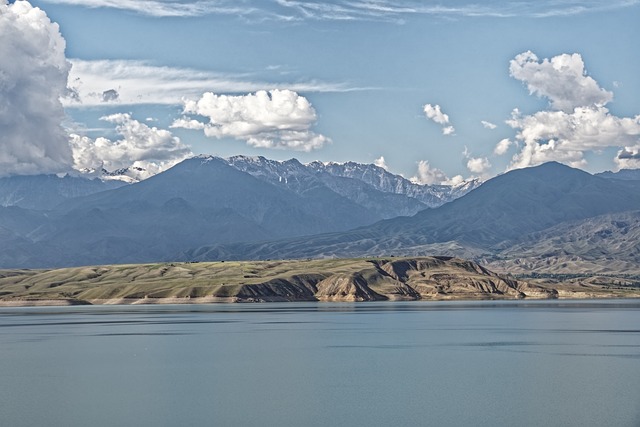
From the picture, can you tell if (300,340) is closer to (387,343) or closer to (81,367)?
(387,343)

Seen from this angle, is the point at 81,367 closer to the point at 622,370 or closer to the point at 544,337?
the point at 622,370

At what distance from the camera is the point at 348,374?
130500 mm

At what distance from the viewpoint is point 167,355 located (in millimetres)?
163375

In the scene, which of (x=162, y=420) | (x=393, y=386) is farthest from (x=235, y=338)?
(x=162, y=420)

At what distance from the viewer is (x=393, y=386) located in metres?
117

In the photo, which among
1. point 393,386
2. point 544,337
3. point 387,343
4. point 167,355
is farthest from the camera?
point 544,337

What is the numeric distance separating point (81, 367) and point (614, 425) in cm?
8891

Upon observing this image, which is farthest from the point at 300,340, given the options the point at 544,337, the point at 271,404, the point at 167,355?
the point at 271,404

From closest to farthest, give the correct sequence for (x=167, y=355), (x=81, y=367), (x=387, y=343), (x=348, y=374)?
(x=348, y=374) < (x=81, y=367) < (x=167, y=355) < (x=387, y=343)

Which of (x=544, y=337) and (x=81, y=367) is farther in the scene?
(x=544, y=337)

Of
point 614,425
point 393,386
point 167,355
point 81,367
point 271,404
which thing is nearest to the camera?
point 614,425

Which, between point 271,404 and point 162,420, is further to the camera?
point 271,404

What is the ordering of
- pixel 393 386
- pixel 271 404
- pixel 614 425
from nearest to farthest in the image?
pixel 614 425
pixel 271 404
pixel 393 386

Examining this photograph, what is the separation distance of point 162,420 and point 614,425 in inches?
1845
